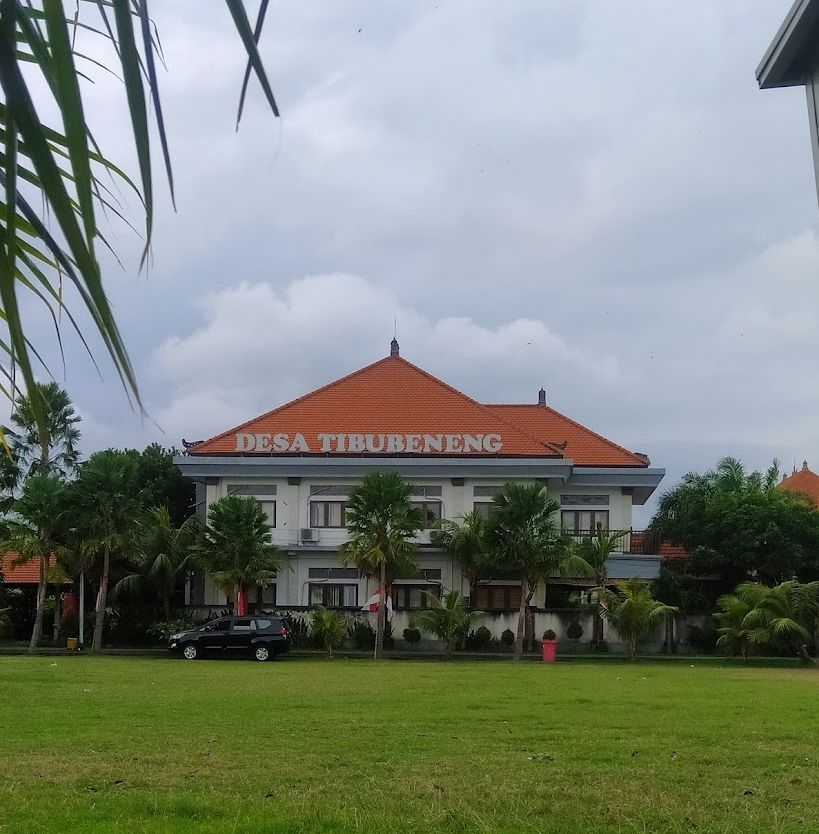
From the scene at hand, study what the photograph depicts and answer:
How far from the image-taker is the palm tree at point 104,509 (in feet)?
114

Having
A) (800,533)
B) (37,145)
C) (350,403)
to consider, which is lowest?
(37,145)

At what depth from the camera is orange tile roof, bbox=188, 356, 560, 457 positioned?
42866 millimetres

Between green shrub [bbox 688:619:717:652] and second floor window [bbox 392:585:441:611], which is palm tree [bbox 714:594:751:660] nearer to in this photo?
green shrub [bbox 688:619:717:652]

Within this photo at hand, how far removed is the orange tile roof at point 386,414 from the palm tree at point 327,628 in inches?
311

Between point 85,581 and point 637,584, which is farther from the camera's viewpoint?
point 85,581

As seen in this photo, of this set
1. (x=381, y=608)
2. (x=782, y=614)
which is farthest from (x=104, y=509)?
(x=782, y=614)

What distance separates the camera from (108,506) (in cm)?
3472

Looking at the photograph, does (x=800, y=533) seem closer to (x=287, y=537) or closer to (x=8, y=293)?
(x=287, y=537)

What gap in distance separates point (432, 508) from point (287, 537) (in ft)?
18.3

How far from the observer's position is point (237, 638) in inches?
1302

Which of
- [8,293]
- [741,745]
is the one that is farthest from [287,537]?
[8,293]

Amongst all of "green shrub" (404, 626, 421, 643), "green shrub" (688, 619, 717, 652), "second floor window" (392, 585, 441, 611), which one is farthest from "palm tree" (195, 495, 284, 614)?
"green shrub" (688, 619, 717, 652)

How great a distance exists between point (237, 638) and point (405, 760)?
978 inches

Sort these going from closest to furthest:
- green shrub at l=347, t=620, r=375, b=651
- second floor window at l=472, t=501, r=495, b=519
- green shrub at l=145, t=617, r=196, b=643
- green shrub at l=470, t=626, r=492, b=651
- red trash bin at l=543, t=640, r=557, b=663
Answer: red trash bin at l=543, t=640, r=557, b=663
green shrub at l=145, t=617, r=196, b=643
green shrub at l=347, t=620, r=375, b=651
green shrub at l=470, t=626, r=492, b=651
second floor window at l=472, t=501, r=495, b=519
